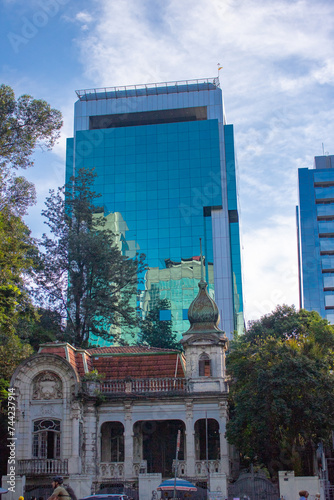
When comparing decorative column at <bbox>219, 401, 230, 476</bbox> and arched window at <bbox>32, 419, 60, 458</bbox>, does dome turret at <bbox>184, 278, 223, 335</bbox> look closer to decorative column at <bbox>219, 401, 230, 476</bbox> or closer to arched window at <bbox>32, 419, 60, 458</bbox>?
decorative column at <bbox>219, 401, 230, 476</bbox>

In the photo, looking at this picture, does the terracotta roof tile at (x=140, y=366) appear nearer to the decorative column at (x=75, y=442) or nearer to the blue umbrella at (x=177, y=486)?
the decorative column at (x=75, y=442)

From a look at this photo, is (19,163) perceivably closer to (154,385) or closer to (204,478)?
(154,385)

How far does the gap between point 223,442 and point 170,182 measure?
205 ft

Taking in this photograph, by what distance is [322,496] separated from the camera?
101 ft

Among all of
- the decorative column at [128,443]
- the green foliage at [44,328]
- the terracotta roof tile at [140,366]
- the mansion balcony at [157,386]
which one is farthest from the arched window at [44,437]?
the green foliage at [44,328]

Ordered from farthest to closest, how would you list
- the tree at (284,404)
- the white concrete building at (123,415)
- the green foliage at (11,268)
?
the white concrete building at (123,415) < the tree at (284,404) < the green foliage at (11,268)

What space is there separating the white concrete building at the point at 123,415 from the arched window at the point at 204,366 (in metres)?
0.06

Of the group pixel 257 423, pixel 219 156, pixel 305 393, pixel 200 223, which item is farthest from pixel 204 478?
pixel 219 156

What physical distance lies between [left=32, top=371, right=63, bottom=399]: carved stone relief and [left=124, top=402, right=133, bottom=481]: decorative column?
4.06 meters

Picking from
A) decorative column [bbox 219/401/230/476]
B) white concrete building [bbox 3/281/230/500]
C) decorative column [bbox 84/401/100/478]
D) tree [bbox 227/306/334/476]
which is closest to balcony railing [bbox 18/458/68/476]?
white concrete building [bbox 3/281/230/500]

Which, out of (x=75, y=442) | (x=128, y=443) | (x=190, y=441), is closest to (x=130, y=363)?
(x=128, y=443)

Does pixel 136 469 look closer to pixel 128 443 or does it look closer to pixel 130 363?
pixel 128 443

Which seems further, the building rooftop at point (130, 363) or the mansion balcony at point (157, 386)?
the building rooftop at point (130, 363)

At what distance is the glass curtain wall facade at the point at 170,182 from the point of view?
88.4 meters
